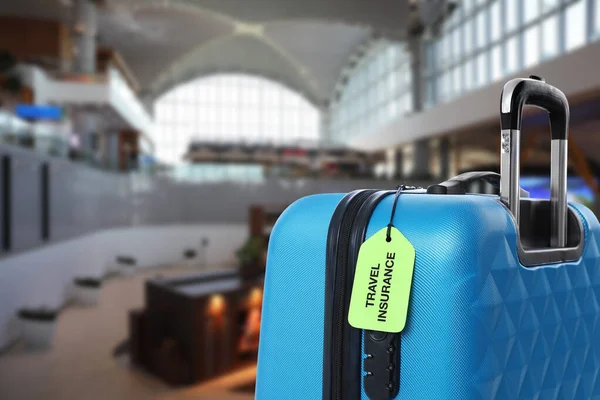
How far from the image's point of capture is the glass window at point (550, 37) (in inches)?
792

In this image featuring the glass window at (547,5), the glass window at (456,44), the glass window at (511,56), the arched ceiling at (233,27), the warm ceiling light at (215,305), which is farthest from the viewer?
the arched ceiling at (233,27)

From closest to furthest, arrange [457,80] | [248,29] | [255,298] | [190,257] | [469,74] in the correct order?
[255,298], [469,74], [457,80], [190,257], [248,29]

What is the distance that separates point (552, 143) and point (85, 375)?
11704 mm

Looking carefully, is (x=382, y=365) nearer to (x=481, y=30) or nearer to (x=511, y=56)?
(x=511, y=56)

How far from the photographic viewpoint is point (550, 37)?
20469mm

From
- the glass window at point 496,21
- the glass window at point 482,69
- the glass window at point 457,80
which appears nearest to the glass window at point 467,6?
the glass window at point 496,21

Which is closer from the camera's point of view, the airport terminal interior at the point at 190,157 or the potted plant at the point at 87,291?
the airport terminal interior at the point at 190,157

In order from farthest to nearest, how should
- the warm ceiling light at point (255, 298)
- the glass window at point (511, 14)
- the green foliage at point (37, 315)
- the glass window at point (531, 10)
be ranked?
the glass window at point (511, 14) < the glass window at point (531, 10) < the warm ceiling light at point (255, 298) < the green foliage at point (37, 315)

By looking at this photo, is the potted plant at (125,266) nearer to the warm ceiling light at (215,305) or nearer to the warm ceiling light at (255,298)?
the warm ceiling light at (255,298)

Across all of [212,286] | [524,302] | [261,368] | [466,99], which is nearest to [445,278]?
[524,302]

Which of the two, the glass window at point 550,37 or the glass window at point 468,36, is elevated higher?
the glass window at point 468,36

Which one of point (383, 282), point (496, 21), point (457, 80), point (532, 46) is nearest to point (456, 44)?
point (457, 80)

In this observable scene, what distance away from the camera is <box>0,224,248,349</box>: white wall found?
43.7 feet

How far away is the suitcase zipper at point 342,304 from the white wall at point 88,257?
12861mm
